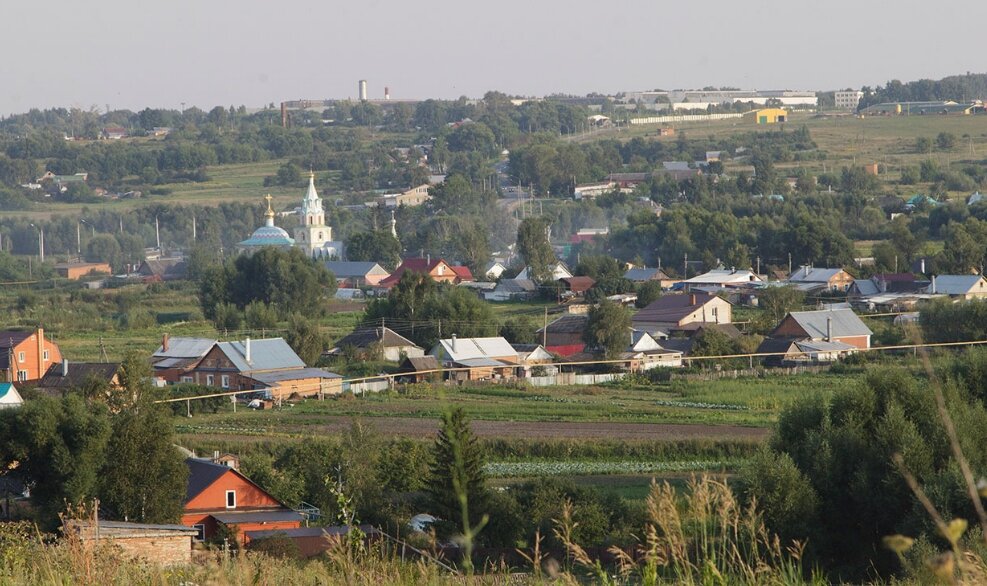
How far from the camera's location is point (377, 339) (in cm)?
2770

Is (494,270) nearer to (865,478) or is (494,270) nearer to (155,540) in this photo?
(865,478)

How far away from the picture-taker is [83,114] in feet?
433

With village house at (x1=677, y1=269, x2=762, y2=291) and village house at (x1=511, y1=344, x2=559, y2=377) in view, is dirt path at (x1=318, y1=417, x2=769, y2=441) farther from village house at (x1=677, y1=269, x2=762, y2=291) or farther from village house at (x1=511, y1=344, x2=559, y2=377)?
village house at (x1=677, y1=269, x2=762, y2=291)

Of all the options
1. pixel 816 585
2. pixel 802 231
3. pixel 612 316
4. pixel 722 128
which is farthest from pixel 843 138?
pixel 816 585

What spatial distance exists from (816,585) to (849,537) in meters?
8.03

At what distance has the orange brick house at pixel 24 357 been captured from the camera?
23719mm

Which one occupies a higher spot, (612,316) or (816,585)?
(816,585)

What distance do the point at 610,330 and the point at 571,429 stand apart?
7.89 meters

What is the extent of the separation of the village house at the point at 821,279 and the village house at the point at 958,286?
2695 millimetres

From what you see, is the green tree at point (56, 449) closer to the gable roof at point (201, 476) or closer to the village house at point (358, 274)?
the gable roof at point (201, 476)

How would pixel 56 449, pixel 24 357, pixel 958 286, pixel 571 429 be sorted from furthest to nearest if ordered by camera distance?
pixel 958 286 → pixel 24 357 → pixel 571 429 → pixel 56 449

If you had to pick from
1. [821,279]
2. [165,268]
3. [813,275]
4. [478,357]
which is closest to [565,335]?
[478,357]

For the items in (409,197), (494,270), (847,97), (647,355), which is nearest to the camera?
(647,355)

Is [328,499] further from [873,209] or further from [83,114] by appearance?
[83,114]
